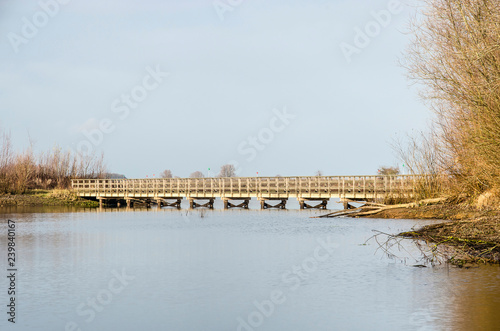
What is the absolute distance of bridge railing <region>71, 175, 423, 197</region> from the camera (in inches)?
1729

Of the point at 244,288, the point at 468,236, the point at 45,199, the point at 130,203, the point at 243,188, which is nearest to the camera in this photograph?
the point at 244,288

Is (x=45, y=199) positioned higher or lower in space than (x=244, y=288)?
higher

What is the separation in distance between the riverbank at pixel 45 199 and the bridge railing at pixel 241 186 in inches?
43.8

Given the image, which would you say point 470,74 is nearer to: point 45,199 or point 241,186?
point 241,186

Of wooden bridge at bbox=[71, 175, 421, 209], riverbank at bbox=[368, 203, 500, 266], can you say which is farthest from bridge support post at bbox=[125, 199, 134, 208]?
riverbank at bbox=[368, 203, 500, 266]

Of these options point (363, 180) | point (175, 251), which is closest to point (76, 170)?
point (363, 180)

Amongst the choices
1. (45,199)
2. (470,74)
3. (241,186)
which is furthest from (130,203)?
(470,74)

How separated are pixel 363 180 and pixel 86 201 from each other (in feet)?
97.1

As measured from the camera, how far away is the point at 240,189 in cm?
5006

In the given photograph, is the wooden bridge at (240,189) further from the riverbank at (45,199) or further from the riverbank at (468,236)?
the riverbank at (468,236)

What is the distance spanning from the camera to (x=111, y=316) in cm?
958

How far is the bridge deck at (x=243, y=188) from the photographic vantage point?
1726 inches

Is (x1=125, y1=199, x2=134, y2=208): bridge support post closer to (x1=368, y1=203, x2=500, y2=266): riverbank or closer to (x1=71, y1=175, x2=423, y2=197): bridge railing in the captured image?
(x1=71, y1=175, x2=423, y2=197): bridge railing

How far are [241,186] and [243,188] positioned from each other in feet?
3.08
